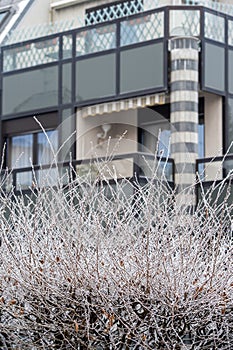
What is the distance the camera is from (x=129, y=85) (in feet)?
61.2

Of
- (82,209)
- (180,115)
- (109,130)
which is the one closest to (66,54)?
(109,130)

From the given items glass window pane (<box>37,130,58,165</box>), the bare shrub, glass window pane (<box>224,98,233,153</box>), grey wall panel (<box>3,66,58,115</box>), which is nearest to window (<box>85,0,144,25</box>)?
grey wall panel (<box>3,66,58,115</box>)

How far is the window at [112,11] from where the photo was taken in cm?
1922

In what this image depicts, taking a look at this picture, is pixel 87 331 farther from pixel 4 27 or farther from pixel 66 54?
pixel 4 27

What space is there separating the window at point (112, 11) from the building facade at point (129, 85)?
2 cm

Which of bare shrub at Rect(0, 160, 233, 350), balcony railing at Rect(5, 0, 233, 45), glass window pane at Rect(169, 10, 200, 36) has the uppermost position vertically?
balcony railing at Rect(5, 0, 233, 45)

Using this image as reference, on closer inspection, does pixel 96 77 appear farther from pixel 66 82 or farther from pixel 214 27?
pixel 214 27

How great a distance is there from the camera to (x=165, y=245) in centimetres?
779

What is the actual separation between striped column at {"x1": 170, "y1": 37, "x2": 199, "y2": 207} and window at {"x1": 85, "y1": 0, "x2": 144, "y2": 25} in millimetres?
1462

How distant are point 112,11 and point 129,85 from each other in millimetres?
1737

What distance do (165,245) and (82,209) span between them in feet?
2.61

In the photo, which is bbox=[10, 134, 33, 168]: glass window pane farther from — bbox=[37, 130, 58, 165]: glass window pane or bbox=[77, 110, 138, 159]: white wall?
bbox=[77, 110, 138, 159]: white wall

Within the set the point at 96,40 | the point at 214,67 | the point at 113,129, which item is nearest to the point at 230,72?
the point at 214,67

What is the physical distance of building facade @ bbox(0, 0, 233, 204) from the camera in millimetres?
18016
